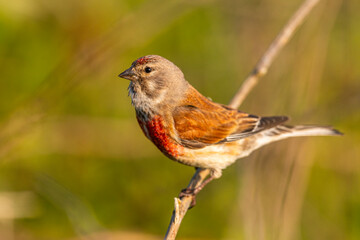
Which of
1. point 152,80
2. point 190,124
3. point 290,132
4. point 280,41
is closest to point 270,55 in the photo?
point 280,41

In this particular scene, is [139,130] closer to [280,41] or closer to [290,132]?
[290,132]

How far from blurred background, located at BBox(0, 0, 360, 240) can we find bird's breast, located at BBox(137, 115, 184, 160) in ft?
2.01

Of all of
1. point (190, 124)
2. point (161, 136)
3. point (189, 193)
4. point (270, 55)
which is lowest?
point (189, 193)

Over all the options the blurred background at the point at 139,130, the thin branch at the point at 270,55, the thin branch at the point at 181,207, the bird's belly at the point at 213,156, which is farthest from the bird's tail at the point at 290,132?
the thin branch at the point at 181,207

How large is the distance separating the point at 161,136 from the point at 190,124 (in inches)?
12.1

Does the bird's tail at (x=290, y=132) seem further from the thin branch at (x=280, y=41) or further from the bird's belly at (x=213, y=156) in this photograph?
the thin branch at (x=280, y=41)

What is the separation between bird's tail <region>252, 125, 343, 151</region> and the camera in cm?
427

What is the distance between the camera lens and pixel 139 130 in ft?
18.7

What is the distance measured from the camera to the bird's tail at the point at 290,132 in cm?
427

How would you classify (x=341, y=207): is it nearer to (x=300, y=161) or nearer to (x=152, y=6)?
(x=300, y=161)

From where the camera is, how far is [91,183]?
5426 mm

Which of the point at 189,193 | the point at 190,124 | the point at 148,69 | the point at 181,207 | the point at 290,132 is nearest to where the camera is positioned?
the point at 181,207

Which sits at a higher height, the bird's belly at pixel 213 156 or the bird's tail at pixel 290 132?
the bird's tail at pixel 290 132

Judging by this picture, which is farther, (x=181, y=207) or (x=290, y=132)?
(x=290, y=132)
